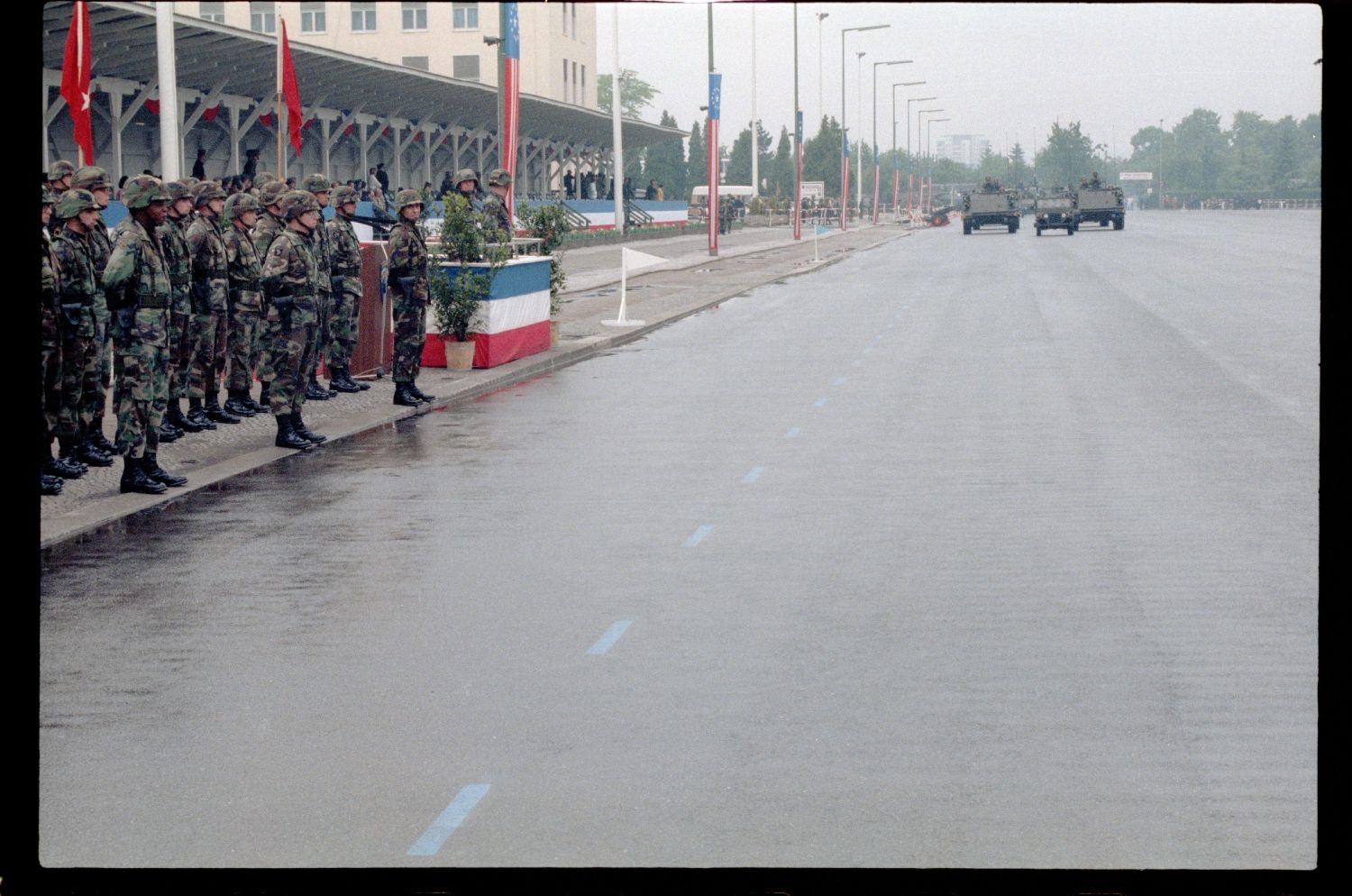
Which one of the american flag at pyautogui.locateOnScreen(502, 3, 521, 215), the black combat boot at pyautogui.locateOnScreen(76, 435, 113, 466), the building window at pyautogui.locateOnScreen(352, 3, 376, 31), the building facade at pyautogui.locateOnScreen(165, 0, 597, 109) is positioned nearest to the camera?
the black combat boot at pyautogui.locateOnScreen(76, 435, 113, 466)

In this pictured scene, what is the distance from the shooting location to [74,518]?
12.3 m

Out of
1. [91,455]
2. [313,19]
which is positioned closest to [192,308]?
[91,455]

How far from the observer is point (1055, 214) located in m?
88.0

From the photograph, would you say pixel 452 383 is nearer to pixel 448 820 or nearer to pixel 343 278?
pixel 343 278

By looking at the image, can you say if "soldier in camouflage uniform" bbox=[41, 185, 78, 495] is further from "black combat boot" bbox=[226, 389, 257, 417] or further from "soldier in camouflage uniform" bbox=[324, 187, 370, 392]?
"soldier in camouflage uniform" bbox=[324, 187, 370, 392]

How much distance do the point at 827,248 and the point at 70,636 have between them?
6624cm

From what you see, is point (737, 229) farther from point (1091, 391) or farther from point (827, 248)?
point (1091, 391)

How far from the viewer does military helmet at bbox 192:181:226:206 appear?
635 inches

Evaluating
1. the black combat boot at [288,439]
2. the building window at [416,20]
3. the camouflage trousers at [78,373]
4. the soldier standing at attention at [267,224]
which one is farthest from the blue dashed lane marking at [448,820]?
the building window at [416,20]

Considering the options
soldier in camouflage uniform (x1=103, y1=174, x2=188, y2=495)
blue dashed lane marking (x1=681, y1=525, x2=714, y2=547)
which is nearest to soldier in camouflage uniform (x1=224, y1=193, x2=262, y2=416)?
soldier in camouflage uniform (x1=103, y1=174, x2=188, y2=495)

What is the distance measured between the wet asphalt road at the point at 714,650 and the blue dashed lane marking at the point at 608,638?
3 cm

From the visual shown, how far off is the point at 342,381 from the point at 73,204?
645 centimetres

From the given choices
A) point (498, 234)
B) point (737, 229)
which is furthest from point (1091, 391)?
point (737, 229)

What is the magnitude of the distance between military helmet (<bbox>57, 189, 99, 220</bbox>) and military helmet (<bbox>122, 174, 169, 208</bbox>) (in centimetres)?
92
